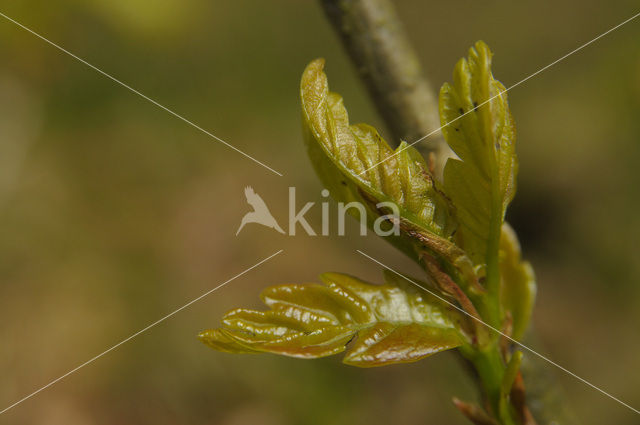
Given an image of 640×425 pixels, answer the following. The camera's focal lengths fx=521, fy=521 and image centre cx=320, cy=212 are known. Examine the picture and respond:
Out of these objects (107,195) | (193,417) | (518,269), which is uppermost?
(107,195)

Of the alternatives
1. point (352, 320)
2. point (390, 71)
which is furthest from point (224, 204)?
point (352, 320)

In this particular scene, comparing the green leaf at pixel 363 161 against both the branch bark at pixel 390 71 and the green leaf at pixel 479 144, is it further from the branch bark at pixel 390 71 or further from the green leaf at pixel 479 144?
the branch bark at pixel 390 71

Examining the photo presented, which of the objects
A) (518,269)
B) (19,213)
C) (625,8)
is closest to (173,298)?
(19,213)

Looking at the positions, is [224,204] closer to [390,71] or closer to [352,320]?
[390,71]

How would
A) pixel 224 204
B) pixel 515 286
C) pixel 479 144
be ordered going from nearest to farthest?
pixel 479 144
pixel 515 286
pixel 224 204

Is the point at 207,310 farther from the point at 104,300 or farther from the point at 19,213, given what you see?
the point at 19,213

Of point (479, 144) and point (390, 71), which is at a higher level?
point (390, 71)
